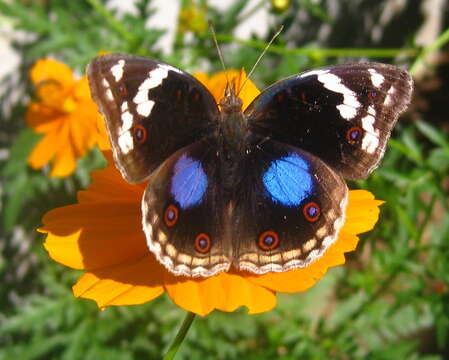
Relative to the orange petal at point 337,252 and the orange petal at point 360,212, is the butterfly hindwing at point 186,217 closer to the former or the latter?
the orange petal at point 337,252

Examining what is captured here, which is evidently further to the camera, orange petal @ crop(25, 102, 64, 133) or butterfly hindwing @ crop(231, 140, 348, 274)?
orange petal @ crop(25, 102, 64, 133)

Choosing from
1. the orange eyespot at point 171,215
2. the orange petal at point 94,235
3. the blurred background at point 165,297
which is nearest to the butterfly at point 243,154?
the orange eyespot at point 171,215

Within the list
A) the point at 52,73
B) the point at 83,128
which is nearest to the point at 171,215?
the point at 83,128

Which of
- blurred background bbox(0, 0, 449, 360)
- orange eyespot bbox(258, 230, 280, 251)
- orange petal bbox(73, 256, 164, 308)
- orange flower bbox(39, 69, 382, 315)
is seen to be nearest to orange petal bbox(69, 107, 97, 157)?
blurred background bbox(0, 0, 449, 360)

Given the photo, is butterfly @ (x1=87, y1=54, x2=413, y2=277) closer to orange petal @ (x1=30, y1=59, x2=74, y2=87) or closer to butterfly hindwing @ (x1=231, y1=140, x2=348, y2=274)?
butterfly hindwing @ (x1=231, y1=140, x2=348, y2=274)

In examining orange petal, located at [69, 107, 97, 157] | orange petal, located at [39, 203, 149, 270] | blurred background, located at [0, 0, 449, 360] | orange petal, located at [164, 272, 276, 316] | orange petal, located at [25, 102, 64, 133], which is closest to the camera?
orange petal, located at [164, 272, 276, 316]

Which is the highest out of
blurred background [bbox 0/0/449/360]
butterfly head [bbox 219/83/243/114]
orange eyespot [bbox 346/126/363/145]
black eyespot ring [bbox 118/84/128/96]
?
black eyespot ring [bbox 118/84/128/96]

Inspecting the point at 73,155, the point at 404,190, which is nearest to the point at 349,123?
the point at 404,190
